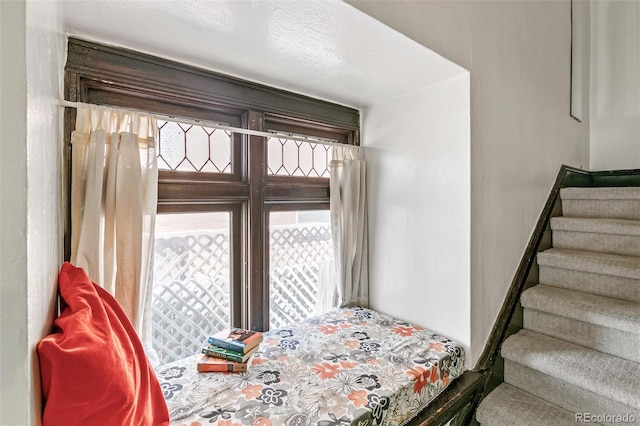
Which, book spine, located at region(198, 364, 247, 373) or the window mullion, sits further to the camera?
the window mullion

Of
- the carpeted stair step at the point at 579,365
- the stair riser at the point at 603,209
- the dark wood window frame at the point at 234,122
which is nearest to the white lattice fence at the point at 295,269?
the dark wood window frame at the point at 234,122

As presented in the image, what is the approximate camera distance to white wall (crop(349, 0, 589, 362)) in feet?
4.25

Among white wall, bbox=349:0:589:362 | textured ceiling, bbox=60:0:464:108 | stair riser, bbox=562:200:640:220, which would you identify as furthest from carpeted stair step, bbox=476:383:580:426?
textured ceiling, bbox=60:0:464:108

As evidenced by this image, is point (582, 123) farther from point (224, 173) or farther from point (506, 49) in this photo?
point (224, 173)

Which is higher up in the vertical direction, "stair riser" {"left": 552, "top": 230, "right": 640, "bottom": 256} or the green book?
"stair riser" {"left": 552, "top": 230, "right": 640, "bottom": 256}

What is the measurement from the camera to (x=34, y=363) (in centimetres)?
44

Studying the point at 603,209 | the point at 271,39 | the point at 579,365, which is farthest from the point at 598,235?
the point at 271,39

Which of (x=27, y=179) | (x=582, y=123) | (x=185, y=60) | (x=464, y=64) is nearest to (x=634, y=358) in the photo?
(x=464, y=64)

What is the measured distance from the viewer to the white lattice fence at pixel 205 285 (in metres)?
1.34

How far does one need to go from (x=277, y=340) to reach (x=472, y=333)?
34.8 inches

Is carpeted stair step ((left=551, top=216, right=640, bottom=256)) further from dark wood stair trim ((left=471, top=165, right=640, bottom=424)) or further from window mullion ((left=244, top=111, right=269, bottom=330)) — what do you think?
window mullion ((left=244, top=111, right=269, bottom=330))

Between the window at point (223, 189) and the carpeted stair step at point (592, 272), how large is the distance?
1.31m

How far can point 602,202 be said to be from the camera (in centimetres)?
201

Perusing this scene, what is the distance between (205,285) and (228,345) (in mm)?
344
